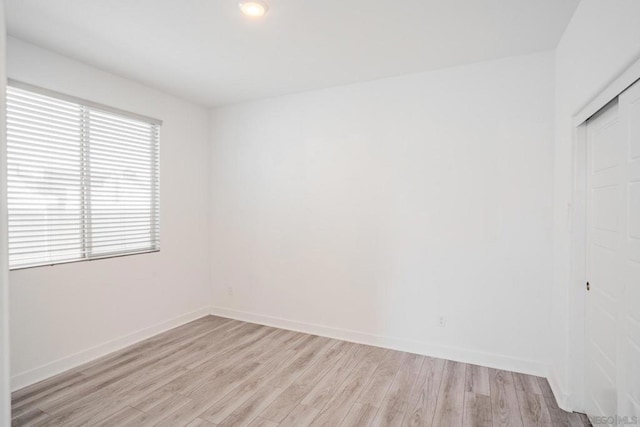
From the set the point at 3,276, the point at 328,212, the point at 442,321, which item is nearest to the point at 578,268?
the point at 442,321

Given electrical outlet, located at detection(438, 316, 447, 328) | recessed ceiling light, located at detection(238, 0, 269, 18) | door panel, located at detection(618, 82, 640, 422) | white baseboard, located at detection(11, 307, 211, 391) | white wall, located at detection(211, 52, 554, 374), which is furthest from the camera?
electrical outlet, located at detection(438, 316, 447, 328)

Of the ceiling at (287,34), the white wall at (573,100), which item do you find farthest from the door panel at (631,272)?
the ceiling at (287,34)

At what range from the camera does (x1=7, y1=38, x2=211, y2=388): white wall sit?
8.45ft

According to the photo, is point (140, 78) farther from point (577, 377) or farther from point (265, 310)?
point (577, 377)

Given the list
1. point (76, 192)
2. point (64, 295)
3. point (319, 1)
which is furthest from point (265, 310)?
point (319, 1)

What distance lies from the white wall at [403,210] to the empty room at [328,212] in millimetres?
21

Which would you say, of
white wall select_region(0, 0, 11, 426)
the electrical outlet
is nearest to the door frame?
the electrical outlet

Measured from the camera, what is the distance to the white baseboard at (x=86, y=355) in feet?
8.31

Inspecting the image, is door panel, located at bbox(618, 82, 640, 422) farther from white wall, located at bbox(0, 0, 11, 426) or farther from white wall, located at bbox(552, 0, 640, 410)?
white wall, located at bbox(0, 0, 11, 426)

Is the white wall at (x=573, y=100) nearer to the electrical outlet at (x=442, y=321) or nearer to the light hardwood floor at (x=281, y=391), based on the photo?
the light hardwood floor at (x=281, y=391)

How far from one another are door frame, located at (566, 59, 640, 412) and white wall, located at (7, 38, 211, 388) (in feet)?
12.6

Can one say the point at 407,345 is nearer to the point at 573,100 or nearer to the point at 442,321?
the point at 442,321

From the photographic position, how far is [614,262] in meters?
1.75

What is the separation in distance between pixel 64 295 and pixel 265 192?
218 cm
